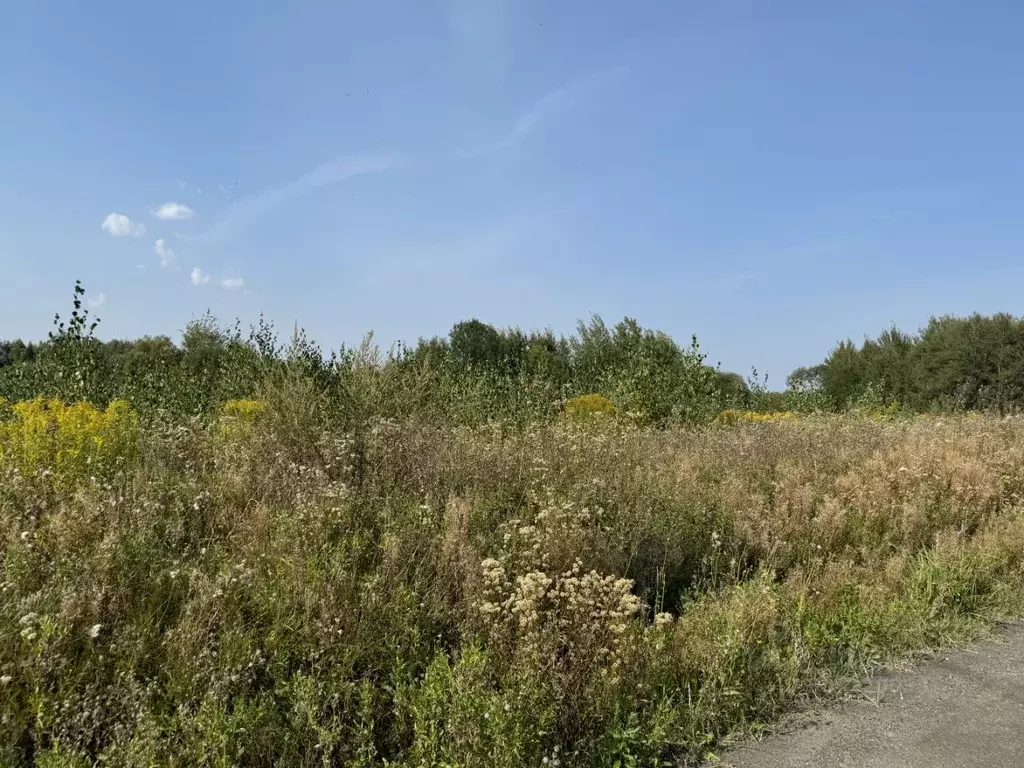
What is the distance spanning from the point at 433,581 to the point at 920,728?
2685mm

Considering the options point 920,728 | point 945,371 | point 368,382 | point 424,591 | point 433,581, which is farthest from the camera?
point 945,371

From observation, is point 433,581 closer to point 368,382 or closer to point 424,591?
point 424,591

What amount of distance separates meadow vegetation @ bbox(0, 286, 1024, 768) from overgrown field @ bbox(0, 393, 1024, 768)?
0.02 m

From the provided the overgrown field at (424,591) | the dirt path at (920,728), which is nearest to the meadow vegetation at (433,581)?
the overgrown field at (424,591)

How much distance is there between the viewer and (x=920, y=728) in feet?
10.9

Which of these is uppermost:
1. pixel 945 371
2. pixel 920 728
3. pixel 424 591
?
pixel 945 371

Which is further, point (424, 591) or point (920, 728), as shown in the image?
point (424, 591)

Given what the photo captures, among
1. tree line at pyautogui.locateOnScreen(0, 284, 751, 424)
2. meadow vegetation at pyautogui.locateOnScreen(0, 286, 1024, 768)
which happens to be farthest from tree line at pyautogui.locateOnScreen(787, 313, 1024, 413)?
meadow vegetation at pyautogui.locateOnScreen(0, 286, 1024, 768)

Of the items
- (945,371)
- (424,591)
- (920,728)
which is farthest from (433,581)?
(945,371)

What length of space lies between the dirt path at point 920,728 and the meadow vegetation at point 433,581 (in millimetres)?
186

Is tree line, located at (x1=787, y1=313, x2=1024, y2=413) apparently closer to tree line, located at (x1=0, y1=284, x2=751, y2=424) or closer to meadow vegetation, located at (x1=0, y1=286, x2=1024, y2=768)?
tree line, located at (x1=0, y1=284, x2=751, y2=424)

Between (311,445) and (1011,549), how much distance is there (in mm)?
6210

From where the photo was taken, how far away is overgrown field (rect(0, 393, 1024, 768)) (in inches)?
111

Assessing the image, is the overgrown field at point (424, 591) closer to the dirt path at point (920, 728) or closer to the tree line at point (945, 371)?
the dirt path at point (920, 728)
